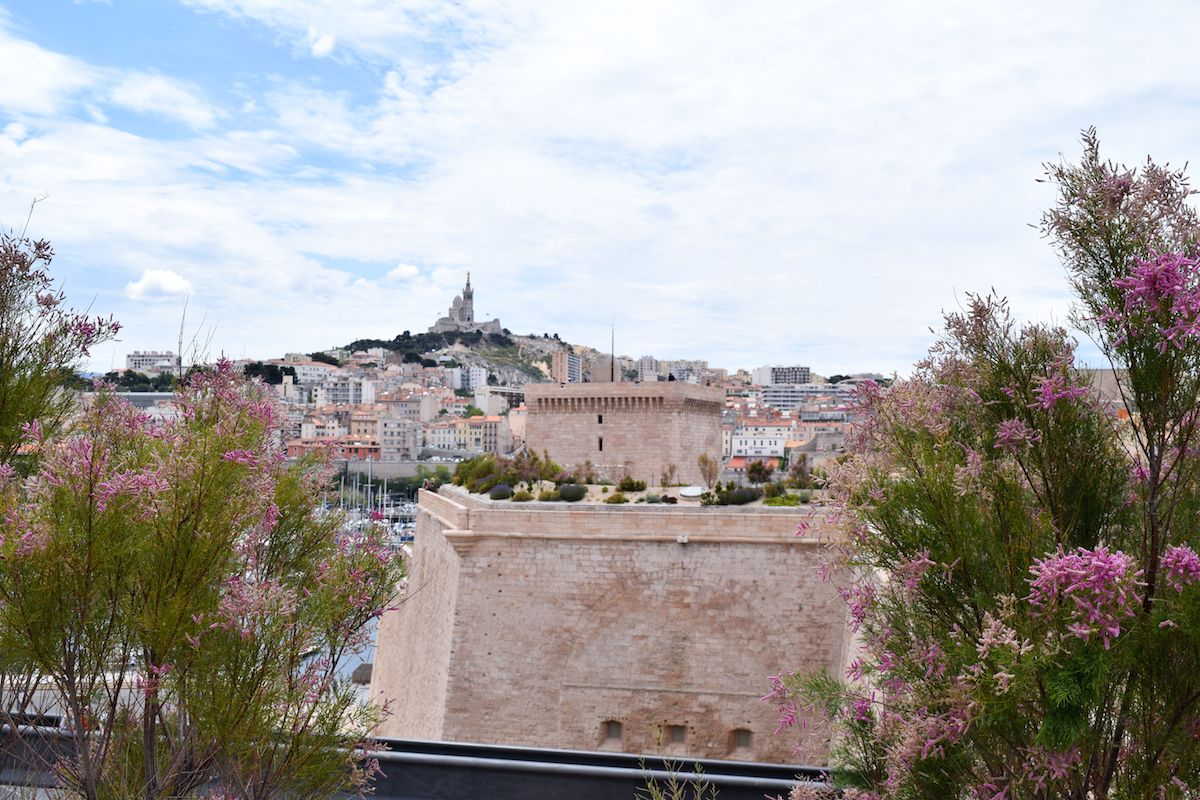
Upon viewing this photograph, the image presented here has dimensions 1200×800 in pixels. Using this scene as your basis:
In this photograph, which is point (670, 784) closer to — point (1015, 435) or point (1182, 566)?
point (1015, 435)

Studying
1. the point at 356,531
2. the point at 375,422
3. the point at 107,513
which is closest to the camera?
the point at 107,513

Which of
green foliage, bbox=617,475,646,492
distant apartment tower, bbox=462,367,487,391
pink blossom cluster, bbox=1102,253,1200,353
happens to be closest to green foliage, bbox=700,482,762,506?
green foliage, bbox=617,475,646,492

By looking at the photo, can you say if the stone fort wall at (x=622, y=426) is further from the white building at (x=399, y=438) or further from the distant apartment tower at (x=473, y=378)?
the distant apartment tower at (x=473, y=378)

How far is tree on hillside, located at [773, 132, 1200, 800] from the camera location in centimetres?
305

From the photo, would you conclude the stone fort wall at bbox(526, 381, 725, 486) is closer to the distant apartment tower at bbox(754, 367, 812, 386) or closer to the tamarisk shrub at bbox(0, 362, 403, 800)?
the tamarisk shrub at bbox(0, 362, 403, 800)

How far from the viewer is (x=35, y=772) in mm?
4367

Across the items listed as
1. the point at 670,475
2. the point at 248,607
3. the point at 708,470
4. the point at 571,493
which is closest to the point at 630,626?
the point at 571,493

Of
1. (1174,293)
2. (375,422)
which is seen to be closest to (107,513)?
(1174,293)

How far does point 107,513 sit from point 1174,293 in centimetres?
387

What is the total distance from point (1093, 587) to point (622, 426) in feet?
62.8

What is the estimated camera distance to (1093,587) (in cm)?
283

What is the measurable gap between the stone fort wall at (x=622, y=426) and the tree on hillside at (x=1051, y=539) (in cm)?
1739

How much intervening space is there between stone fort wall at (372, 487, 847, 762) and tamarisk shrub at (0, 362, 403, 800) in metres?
9.36

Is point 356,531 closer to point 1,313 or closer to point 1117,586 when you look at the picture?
point 1,313
